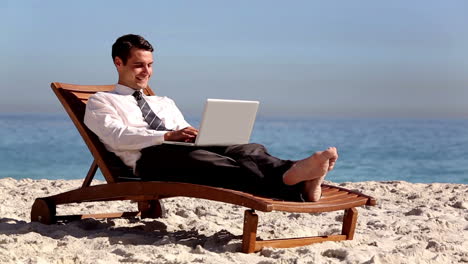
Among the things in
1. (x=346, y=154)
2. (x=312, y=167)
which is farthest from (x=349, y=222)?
(x=346, y=154)

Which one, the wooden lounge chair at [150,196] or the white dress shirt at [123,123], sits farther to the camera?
the white dress shirt at [123,123]

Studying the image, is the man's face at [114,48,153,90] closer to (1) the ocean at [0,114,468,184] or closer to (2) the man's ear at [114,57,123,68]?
(2) the man's ear at [114,57,123,68]

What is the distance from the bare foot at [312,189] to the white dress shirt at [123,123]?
99 cm

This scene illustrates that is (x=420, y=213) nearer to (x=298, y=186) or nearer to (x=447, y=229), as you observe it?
(x=447, y=229)

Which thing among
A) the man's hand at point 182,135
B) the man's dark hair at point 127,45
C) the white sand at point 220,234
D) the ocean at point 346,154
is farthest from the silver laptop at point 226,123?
the ocean at point 346,154

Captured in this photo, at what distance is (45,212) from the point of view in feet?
17.0

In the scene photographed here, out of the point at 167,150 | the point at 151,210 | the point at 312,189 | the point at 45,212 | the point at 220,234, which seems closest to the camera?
the point at 312,189

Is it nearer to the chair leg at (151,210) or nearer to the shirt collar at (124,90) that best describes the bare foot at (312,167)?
the shirt collar at (124,90)

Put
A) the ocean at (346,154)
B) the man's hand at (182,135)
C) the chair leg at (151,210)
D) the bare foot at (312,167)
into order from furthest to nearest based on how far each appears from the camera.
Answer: the ocean at (346,154) < the chair leg at (151,210) < the man's hand at (182,135) < the bare foot at (312,167)

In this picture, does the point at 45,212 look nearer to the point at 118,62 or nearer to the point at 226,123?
the point at 118,62

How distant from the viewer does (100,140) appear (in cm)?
498

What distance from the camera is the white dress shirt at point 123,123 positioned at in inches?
179

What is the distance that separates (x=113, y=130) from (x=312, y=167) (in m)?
1.46

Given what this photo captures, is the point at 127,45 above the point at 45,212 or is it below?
above
